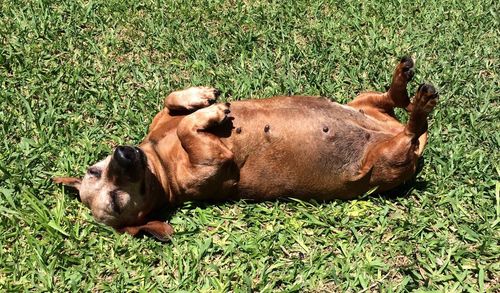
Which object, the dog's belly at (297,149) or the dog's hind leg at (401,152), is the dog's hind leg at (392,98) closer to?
the dog's belly at (297,149)

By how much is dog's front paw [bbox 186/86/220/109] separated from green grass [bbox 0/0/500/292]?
2.28 feet

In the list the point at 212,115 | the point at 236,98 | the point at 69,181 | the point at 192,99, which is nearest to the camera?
the point at 212,115

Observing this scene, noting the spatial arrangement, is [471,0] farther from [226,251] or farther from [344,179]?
[226,251]

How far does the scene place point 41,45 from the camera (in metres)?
5.60

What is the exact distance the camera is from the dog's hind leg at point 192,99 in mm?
4469

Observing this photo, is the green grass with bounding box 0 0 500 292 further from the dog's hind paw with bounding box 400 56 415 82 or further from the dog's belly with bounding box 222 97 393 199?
the dog's hind paw with bounding box 400 56 415 82

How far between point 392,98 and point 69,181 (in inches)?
104

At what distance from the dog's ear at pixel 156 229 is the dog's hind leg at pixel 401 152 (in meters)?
1.47

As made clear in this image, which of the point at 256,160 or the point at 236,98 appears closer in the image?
the point at 256,160

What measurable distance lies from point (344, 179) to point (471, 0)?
3.15 meters

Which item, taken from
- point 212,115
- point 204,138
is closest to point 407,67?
point 212,115

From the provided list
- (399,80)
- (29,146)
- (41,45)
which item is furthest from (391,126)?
(41,45)

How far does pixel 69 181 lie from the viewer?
171 inches

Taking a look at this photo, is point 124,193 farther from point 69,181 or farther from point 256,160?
point 256,160
